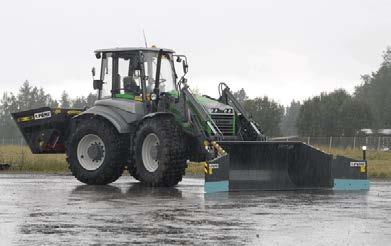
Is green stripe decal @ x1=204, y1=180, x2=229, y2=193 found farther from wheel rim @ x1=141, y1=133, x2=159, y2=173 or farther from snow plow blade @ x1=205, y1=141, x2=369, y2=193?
wheel rim @ x1=141, y1=133, x2=159, y2=173

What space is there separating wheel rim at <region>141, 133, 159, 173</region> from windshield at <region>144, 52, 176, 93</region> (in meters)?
1.43

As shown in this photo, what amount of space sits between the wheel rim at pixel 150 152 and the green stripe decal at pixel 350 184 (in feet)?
13.8

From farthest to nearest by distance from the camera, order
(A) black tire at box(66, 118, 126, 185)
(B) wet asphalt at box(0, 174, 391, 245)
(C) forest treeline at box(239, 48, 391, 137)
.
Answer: (C) forest treeline at box(239, 48, 391, 137) < (A) black tire at box(66, 118, 126, 185) < (B) wet asphalt at box(0, 174, 391, 245)

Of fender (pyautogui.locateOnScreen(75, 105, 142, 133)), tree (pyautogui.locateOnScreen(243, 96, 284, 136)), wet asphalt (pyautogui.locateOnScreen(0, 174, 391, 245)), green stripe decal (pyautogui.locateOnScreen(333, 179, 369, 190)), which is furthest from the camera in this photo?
tree (pyautogui.locateOnScreen(243, 96, 284, 136))

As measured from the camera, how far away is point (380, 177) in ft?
82.6

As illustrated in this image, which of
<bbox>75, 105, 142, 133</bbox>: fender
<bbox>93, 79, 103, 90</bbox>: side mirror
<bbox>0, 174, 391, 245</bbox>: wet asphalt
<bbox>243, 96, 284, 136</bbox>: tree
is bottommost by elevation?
<bbox>0, 174, 391, 245</bbox>: wet asphalt

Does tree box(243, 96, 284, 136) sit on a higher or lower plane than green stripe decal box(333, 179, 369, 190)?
higher

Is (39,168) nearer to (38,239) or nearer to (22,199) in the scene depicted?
(22,199)

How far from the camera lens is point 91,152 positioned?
67.1ft

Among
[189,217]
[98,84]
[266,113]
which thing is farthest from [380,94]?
[189,217]

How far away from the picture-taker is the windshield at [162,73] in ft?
65.3

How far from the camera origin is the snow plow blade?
719 inches

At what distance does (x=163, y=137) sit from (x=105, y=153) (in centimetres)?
236

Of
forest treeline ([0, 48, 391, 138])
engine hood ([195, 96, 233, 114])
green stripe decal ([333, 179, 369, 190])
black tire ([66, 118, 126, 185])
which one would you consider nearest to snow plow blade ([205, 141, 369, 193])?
green stripe decal ([333, 179, 369, 190])
